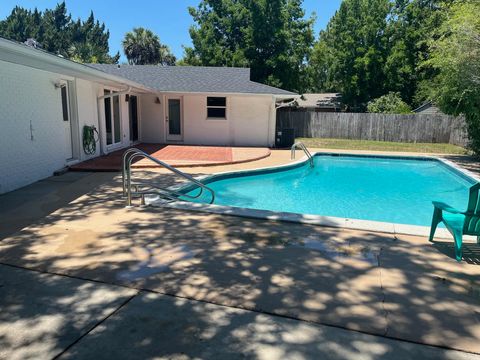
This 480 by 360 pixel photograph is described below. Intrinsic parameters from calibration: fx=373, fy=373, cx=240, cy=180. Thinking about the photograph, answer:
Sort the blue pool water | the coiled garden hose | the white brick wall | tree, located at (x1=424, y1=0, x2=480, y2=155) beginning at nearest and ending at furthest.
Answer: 1. the white brick wall
2. the blue pool water
3. the coiled garden hose
4. tree, located at (x1=424, y1=0, x2=480, y2=155)

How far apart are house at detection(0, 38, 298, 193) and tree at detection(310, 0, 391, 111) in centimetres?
1638

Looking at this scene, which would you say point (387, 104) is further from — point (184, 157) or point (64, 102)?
point (64, 102)

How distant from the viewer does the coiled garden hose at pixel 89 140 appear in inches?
426

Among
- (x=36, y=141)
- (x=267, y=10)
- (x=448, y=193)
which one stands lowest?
(x=448, y=193)

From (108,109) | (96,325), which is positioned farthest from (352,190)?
(96,325)

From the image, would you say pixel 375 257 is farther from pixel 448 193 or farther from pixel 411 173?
pixel 411 173

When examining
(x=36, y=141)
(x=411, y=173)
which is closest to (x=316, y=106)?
(x=411, y=173)

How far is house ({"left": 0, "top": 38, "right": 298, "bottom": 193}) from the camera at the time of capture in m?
7.40

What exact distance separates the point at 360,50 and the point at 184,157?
954 inches

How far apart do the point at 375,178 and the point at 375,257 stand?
8.82 meters

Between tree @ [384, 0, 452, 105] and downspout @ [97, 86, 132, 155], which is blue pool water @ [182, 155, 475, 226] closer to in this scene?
downspout @ [97, 86, 132, 155]

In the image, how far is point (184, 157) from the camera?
1270 cm

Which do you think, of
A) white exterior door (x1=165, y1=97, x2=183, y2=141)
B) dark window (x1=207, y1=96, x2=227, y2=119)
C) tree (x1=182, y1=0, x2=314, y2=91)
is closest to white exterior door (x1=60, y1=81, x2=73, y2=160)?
white exterior door (x1=165, y1=97, x2=183, y2=141)

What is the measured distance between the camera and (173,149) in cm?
1480
